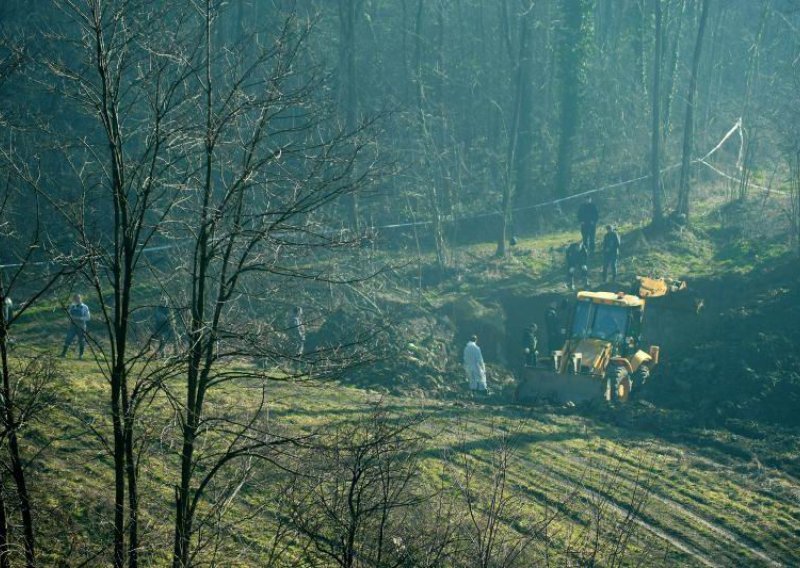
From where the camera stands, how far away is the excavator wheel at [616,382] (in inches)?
890

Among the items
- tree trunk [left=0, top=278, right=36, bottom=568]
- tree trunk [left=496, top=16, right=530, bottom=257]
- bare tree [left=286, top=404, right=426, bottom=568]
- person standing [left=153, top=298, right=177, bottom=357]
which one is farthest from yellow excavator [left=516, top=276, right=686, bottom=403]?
tree trunk [left=0, top=278, right=36, bottom=568]

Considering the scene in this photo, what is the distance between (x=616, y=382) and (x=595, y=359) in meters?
0.72

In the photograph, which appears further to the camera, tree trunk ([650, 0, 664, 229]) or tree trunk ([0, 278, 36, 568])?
tree trunk ([650, 0, 664, 229])

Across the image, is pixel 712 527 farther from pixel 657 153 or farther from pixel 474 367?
pixel 657 153

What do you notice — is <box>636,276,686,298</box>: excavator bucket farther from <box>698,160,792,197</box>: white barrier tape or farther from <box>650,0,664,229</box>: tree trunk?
<box>698,160,792,197</box>: white barrier tape

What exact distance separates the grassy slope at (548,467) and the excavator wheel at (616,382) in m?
0.95

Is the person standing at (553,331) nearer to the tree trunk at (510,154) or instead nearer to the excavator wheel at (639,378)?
the excavator wheel at (639,378)

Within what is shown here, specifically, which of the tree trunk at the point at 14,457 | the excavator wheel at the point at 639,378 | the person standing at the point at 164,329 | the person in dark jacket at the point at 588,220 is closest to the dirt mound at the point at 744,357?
the excavator wheel at the point at 639,378

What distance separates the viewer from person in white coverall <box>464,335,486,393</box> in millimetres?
23922

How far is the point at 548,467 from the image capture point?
707 inches

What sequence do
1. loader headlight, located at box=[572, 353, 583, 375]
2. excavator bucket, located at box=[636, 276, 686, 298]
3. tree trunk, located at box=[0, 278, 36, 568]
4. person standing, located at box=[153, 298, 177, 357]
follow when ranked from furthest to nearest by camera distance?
excavator bucket, located at box=[636, 276, 686, 298], loader headlight, located at box=[572, 353, 583, 375], person standing, located at box=[153, 298, 177, 357], tree trunk, located at box=[0, 278, 36, 568]

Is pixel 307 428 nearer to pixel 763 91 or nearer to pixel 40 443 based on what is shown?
pixel 40 443

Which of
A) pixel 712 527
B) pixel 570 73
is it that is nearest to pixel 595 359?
pixel 712 527

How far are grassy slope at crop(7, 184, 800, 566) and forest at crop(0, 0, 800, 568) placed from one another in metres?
0.08
